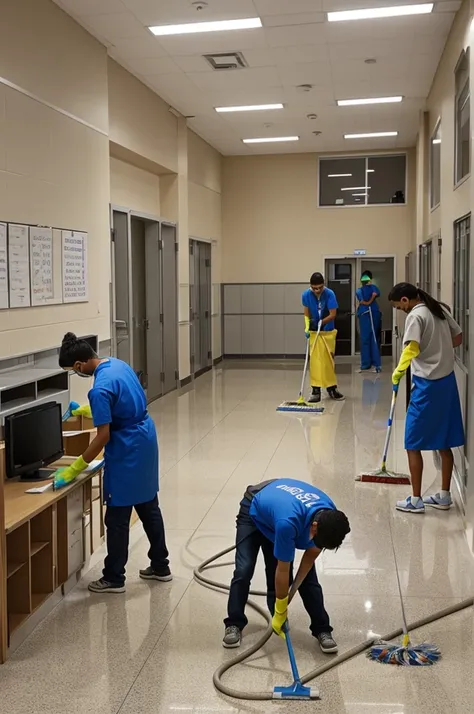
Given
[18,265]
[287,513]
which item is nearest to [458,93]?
[18,265]

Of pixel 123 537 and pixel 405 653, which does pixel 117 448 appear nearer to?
pixel 123 537

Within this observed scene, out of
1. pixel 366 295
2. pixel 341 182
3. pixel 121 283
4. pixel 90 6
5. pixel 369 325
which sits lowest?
pixel 369 325

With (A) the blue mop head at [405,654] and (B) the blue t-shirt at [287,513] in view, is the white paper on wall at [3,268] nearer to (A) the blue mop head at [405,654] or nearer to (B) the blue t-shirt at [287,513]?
(B) the blue t-shirt at [287,513]

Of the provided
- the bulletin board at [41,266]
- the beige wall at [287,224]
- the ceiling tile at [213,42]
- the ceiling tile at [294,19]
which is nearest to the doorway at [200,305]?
the beige wall at [287,224]

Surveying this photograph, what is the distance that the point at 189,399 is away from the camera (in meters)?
10.6

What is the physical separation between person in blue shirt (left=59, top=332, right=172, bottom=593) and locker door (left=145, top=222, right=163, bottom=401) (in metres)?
6.55

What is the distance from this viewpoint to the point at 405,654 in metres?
3.30

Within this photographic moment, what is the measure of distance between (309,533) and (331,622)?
2.74ft

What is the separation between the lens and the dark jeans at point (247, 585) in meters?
3.47

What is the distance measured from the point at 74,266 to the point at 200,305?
22.6ft

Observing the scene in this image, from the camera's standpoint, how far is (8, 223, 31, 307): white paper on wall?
18.3ft

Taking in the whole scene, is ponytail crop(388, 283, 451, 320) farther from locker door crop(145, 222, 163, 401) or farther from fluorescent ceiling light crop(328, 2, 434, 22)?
locker door crop(145, 222, 163, 401)

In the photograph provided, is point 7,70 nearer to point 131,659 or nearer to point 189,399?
point 131,659

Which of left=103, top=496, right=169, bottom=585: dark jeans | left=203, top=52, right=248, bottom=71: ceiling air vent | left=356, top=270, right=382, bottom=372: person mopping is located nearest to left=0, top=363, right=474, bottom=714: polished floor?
left=103, top=496, right=169, bottom=585: dark jeans
